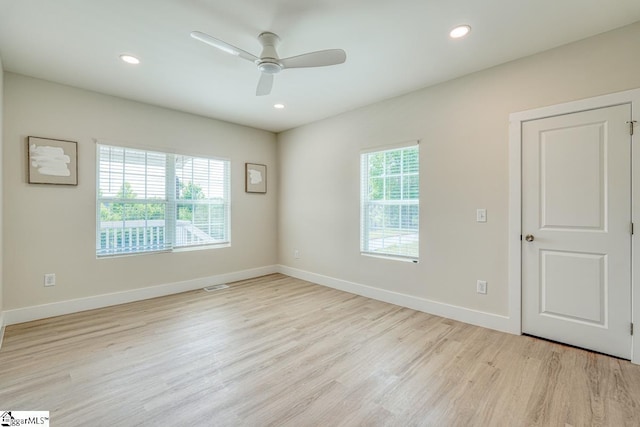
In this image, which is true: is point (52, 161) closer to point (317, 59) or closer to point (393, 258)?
point (317, 59)

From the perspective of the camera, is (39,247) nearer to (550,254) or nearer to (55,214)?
(55,214)

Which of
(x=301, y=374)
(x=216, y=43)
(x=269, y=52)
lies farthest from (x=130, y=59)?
(x=301, y=374)

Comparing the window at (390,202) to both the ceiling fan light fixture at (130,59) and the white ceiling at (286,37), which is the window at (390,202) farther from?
the ceiling fan light fixture at (130,59)

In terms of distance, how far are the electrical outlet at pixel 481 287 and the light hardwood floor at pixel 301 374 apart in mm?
369

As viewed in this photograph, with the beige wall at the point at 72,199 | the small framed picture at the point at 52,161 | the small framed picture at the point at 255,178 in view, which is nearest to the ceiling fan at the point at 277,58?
the beige wall at the point at 72,199

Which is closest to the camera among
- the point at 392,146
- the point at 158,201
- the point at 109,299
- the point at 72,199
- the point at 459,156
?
the point at 459,156

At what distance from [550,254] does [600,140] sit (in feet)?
3.36

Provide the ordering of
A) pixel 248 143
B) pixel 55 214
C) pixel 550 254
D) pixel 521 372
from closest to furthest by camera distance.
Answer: pixel 521 372 → pixel 550 254 → pixel 55 214 → pixel 248 143

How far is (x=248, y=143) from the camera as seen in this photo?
194 inches

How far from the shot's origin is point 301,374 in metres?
2.10

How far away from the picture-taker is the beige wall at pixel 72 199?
3.00m

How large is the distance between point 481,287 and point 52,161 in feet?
15.8

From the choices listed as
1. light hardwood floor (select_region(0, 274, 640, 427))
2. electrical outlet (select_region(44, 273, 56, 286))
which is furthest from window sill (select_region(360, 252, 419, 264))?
electrical outlet (select_region(44, 273, 56, 286))

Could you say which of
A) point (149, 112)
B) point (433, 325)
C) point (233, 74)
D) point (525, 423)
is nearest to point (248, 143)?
point (149, 112)
